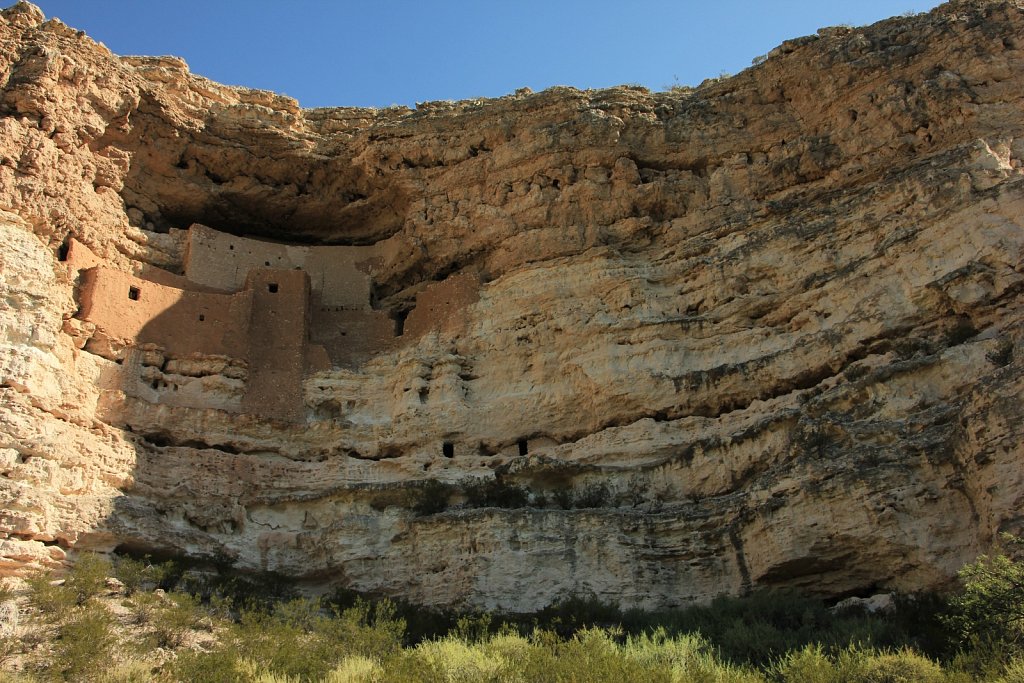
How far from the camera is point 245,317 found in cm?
1875

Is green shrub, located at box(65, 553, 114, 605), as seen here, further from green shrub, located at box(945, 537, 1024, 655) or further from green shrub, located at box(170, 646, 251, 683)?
green shrub, located at box(945, 537, 1024, 655)

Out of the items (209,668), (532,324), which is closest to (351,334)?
(532,324)

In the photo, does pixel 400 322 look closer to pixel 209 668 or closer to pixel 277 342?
pixel 277 342

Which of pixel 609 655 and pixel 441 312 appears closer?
pixel 609 655

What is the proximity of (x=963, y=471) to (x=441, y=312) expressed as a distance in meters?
9.43

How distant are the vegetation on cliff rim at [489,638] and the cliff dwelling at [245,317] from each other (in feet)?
14.0

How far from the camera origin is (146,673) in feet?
36.6

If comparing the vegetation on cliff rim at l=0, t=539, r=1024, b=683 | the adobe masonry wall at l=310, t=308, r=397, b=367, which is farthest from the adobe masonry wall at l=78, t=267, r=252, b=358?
the vegetation on cliff rim at l=0, t=539, r=1024, b=683

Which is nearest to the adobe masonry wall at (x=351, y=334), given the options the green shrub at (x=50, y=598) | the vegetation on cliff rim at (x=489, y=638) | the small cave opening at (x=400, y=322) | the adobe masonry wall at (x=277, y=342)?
the small cave opening at (x=400, y=322)

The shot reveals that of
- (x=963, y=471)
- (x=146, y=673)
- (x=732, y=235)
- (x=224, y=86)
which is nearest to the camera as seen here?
(x=146, y=673)

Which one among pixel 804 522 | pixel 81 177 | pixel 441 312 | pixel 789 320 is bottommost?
pixel 804 522

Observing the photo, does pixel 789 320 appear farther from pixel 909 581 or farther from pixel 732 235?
pixel 909 581

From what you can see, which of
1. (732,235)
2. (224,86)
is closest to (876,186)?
(732,235)

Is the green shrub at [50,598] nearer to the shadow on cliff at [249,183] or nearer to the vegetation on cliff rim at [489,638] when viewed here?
the vegetation on cliff rim at [489,638]
